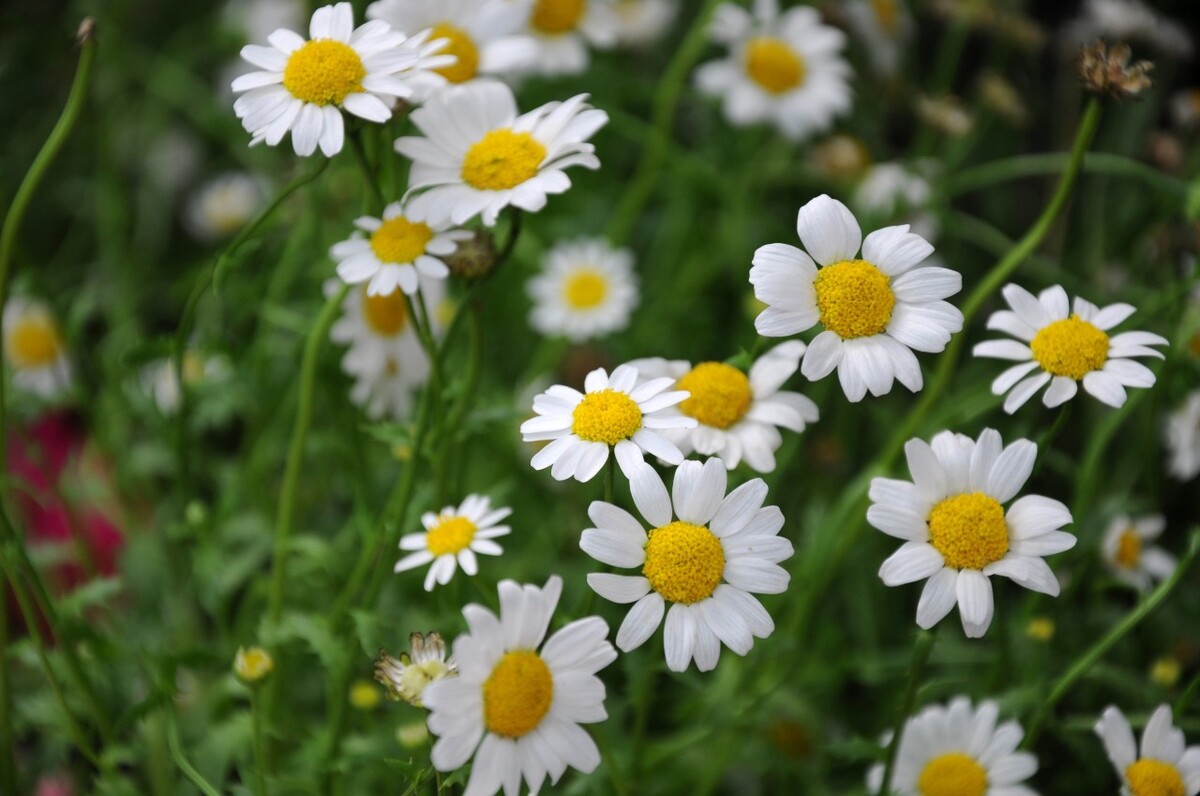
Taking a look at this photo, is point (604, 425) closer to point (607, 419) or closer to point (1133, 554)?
point (607, 419)

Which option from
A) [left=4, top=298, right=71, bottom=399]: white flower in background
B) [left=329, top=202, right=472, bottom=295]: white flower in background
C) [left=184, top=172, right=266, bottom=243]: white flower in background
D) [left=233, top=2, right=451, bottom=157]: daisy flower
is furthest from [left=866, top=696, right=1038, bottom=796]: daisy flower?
[left=184, top=172, right=266, bottom=243]: white flower in background

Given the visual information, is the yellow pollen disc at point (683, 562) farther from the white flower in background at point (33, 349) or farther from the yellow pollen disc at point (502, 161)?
the white flower in background at point (33, 349)

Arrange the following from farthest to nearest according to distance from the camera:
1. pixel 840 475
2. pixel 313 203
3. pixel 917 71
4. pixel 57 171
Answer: pixel 917 71 → pixel 57 171 → pixel 840 475 → pixel 313 203

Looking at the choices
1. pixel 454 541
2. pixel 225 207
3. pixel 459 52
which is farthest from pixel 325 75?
pixel 225 207

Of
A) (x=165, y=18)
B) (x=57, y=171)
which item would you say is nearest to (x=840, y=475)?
(x=57, y=171)

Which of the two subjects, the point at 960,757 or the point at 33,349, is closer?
the point at 960,757

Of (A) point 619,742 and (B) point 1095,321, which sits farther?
(A) point 619,742

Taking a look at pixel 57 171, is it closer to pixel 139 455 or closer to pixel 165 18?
pixel 165 18
